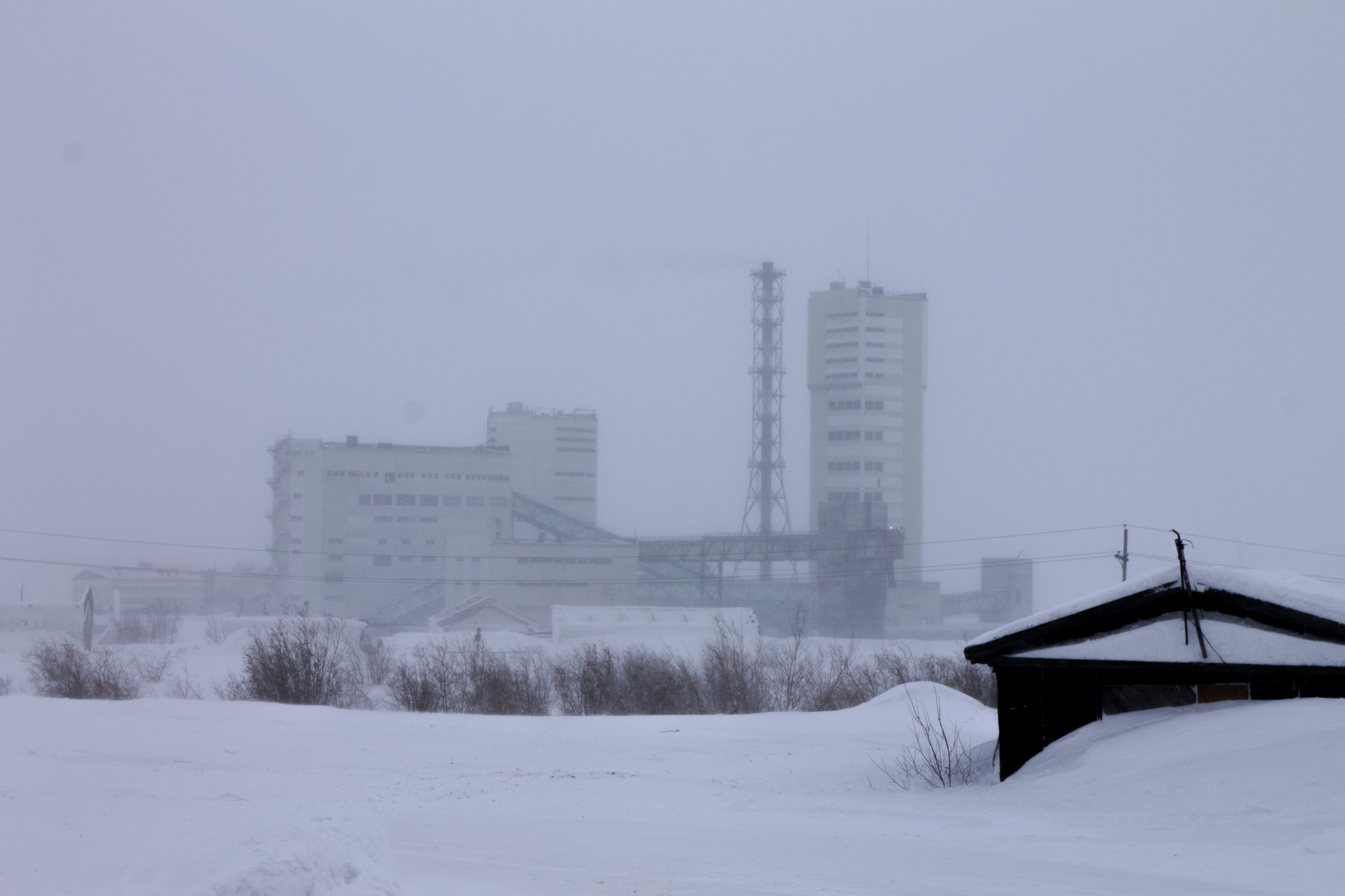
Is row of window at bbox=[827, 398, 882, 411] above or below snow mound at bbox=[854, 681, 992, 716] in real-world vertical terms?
above

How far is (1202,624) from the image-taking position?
12.7 metres

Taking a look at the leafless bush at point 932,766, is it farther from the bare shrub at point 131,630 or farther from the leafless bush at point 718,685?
the bare shrub at point 131,630

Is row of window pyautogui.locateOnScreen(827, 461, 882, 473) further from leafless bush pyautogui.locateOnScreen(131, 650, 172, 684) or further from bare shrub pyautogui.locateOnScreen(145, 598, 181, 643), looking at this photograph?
leafless bush pyautogui.locateOnScreen(131, 650, 172, 684)

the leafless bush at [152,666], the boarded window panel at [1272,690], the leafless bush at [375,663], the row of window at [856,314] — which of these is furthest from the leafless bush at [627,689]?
the row of window at [856,314]

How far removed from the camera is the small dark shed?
1209 cm

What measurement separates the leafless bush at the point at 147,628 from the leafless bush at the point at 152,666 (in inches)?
1135

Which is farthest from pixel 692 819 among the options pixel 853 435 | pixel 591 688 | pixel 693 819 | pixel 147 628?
pixel 853 435

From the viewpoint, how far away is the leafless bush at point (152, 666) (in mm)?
42469

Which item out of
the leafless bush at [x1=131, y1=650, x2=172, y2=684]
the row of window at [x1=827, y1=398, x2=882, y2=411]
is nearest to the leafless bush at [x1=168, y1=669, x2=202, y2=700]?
the leafless bush at [x1=131, y1=650, x2=172, y2=684]

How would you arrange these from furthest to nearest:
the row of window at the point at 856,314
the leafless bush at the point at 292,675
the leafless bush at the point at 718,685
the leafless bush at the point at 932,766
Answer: the row of window at the point at 856,314, the leafless bush at the point at 718,685, the leafless bush at the point at 292,675, the leafless bush at the point at 932,766

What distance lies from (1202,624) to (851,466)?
A: 334ft

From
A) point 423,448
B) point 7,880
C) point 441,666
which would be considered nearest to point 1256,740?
point 7,880

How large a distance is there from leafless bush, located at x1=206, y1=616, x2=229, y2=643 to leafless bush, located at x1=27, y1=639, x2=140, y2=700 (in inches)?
1383

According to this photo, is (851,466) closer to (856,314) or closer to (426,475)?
(856,314)
